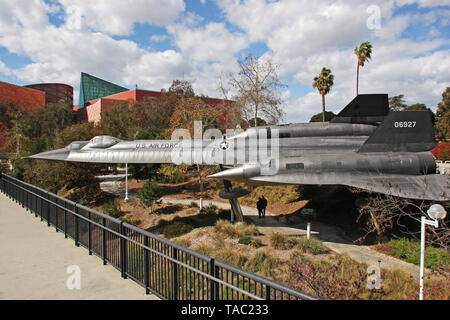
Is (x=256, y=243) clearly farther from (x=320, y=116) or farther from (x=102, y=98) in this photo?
(x=102, y=98)

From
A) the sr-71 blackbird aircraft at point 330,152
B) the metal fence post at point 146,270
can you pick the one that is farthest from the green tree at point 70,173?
the metal fence post at point 146,270

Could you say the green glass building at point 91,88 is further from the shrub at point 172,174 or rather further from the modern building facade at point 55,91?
the shrub at point 172,174

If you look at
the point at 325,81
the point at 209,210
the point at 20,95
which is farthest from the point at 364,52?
the point at 20,95

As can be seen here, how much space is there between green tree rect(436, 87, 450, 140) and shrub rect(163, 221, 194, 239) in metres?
51.9

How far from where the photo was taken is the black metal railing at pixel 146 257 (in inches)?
165

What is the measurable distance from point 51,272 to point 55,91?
125 meters

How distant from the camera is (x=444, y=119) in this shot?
4925 centimetres

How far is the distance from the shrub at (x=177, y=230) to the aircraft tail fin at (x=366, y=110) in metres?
11.3

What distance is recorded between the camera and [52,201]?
9.66 meters
